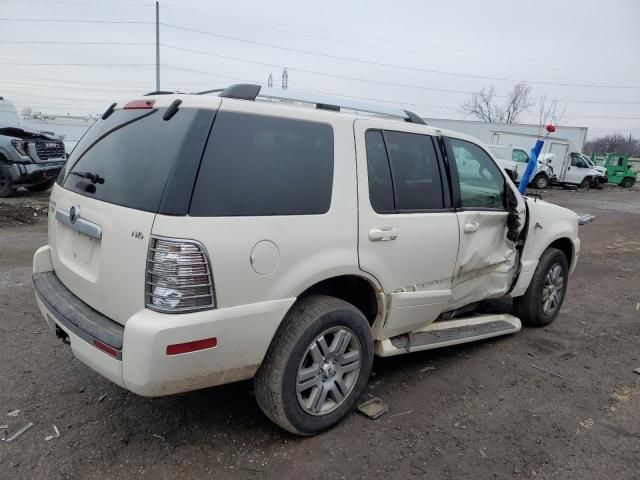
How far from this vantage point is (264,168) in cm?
259

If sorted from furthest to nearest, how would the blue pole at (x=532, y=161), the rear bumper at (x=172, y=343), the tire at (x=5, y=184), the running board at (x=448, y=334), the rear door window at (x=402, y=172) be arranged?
the tire at (x=5, y=184), the blue pole at (x=532, y=161), the running board at (x=448, y=334), the rear door window at (x=402, y=172), the rear bumper at (x=172, y=343)

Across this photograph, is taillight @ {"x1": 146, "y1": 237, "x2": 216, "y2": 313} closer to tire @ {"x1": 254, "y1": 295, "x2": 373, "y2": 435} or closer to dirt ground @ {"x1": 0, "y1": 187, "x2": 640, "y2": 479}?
tire @ {"x1": 254, "y1": 295, "x2": 373, "y2": 435}

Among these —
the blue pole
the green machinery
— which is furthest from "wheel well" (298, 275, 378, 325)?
the green machinery

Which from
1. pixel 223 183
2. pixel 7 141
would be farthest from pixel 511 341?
pixel 7 141

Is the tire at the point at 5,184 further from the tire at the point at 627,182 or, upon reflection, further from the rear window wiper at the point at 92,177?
the tire at the point at 627,182

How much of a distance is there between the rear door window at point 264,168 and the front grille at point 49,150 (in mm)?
10215

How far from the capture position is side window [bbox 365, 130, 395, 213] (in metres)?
3.06

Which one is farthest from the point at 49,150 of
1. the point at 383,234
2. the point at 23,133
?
the point at 383,234

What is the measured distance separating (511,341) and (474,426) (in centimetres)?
166

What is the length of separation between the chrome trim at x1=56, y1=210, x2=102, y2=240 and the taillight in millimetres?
461

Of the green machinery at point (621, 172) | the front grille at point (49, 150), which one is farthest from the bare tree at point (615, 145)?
the front grille at point (49, 150)

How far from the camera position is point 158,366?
88.3 inches

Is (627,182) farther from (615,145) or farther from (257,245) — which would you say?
(615,145)

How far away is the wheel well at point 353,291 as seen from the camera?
3.01 meters
